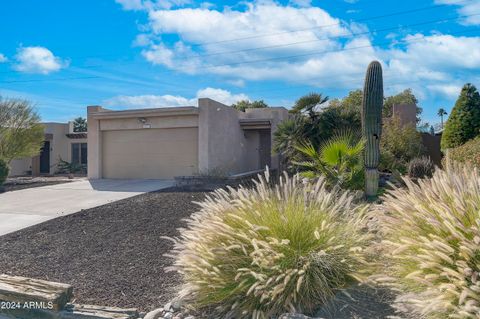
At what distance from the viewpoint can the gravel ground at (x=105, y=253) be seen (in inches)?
202

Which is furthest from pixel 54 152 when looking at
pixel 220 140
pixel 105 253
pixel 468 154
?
pixel 468 154

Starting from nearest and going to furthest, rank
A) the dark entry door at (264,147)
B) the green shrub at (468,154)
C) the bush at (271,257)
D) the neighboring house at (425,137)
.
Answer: the bush at (271,257) → the green shrub at (468,154) → the neighboring house at (425,137) → the dark entry door at (264,147)

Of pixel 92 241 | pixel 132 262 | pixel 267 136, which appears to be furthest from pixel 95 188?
pixel 267 136

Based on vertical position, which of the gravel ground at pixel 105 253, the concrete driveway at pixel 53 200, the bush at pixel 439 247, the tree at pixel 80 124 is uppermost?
the tree at pixel 80 124

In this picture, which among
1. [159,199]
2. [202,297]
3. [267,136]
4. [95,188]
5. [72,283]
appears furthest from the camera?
[267,136]

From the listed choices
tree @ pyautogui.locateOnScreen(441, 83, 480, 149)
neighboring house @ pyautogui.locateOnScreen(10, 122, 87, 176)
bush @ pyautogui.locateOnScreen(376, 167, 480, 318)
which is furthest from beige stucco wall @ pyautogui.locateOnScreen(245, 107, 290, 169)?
bush @ pyautogui.locateOnScreen(376, 167, 480, 318)

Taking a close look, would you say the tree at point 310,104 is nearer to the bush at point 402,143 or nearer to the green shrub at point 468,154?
the bush at point 402,143

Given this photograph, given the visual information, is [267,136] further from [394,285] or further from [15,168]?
[394,285]

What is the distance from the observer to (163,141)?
60.1ft

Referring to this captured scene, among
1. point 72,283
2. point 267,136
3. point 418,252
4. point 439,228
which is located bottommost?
point 72,283

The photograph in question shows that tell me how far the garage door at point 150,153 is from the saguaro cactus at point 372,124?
31.4 ft

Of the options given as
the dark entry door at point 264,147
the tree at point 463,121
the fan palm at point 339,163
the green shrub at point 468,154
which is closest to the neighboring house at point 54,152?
the dark entry door at point 264,147

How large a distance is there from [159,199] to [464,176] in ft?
28.8

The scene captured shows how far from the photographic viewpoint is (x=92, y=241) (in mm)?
7430
